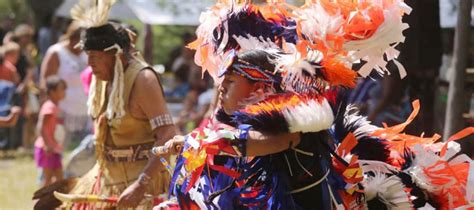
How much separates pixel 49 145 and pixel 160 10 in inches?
226

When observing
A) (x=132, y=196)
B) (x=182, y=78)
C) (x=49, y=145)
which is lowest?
(x=182, y=78)

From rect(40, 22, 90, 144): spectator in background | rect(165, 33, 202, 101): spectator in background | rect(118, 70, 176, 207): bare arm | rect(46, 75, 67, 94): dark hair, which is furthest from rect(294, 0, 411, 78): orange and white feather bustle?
rect(165, 33, 202, 101): spectator in background

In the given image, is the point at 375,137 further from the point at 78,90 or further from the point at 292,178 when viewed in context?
the point at 78,90

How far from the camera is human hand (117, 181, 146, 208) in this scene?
17.1 ft

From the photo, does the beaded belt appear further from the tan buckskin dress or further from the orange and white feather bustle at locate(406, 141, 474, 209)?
the orange and white feather bustle at locate(406, 141, 474, 209)


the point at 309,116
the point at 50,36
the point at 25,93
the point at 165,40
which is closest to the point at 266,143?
the point at 309,116

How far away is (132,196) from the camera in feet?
17.1

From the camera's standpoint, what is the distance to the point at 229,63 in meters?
4.05

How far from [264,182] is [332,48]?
0.61 m

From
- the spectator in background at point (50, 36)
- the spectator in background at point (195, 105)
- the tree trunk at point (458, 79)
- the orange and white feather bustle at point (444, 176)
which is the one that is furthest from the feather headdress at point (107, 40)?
the spectator in background at point (50, 36)

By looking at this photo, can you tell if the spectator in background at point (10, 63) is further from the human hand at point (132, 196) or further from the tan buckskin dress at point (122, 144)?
the human hand at point (132, 196)

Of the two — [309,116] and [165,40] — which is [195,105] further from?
[309,116]

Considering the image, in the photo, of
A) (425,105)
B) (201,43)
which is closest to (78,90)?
(425,105)

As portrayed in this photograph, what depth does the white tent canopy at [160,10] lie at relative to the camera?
13219mm
